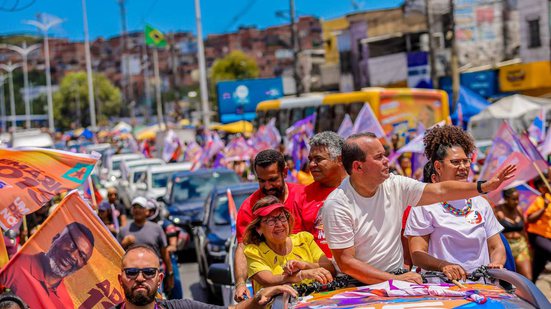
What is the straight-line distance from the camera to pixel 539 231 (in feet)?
32.4

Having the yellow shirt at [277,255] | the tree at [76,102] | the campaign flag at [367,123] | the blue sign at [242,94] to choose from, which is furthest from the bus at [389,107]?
the tree at [76,102]

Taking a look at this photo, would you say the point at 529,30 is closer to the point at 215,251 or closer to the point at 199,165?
the point at 199,165

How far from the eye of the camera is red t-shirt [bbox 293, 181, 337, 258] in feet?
18.1

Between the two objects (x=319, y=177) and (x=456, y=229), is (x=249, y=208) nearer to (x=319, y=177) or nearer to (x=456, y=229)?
(x=319, y=177)

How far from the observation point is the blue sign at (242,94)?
50406mm

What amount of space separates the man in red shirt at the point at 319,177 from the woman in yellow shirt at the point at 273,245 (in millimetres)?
343

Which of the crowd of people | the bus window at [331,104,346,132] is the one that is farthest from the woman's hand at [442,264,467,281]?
the bus window at [331,104,346,132]

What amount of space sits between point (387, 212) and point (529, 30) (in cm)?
3284

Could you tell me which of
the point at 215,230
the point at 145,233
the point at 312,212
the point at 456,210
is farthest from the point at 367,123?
the point at 456,210

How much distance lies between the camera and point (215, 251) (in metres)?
11.9

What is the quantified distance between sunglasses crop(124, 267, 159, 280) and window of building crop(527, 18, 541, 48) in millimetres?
33022

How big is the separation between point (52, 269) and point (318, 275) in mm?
2407

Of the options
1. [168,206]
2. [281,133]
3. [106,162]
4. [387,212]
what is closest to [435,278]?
[387,212]

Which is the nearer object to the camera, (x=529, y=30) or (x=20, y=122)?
(x=529, y=30)
